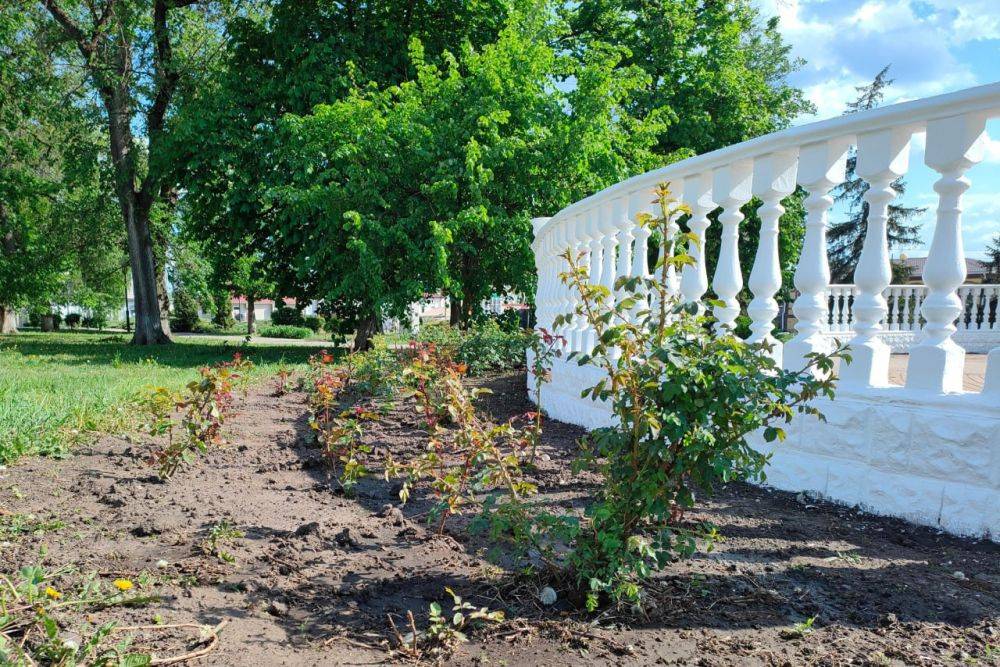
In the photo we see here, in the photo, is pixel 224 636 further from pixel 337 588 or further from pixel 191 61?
pixel 191 61

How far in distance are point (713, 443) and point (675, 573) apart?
68cm

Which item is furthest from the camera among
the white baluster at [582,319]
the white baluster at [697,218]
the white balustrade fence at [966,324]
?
the white balustrade fence at [966,324]

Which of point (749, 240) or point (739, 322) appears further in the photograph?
point (749, 240)

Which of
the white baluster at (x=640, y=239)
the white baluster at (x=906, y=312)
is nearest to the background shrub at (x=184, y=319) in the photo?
the white baluster at (x=906, y=312)

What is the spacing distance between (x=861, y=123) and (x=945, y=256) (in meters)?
0.65

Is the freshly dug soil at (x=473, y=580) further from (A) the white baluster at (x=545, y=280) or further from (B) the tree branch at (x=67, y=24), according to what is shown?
(B) the tree branch at (x=67, y=24)

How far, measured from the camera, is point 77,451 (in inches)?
158

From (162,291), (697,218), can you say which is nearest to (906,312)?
(697,218)

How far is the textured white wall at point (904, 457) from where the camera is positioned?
2488 mm

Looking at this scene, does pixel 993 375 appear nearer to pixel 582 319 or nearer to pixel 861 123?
pixel 861 123

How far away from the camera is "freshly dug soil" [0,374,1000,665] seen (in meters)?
1.85

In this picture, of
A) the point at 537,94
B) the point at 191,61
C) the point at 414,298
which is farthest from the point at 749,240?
the point at 191,61

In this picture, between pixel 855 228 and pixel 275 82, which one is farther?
pixel 855 228

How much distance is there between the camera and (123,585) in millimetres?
2086
